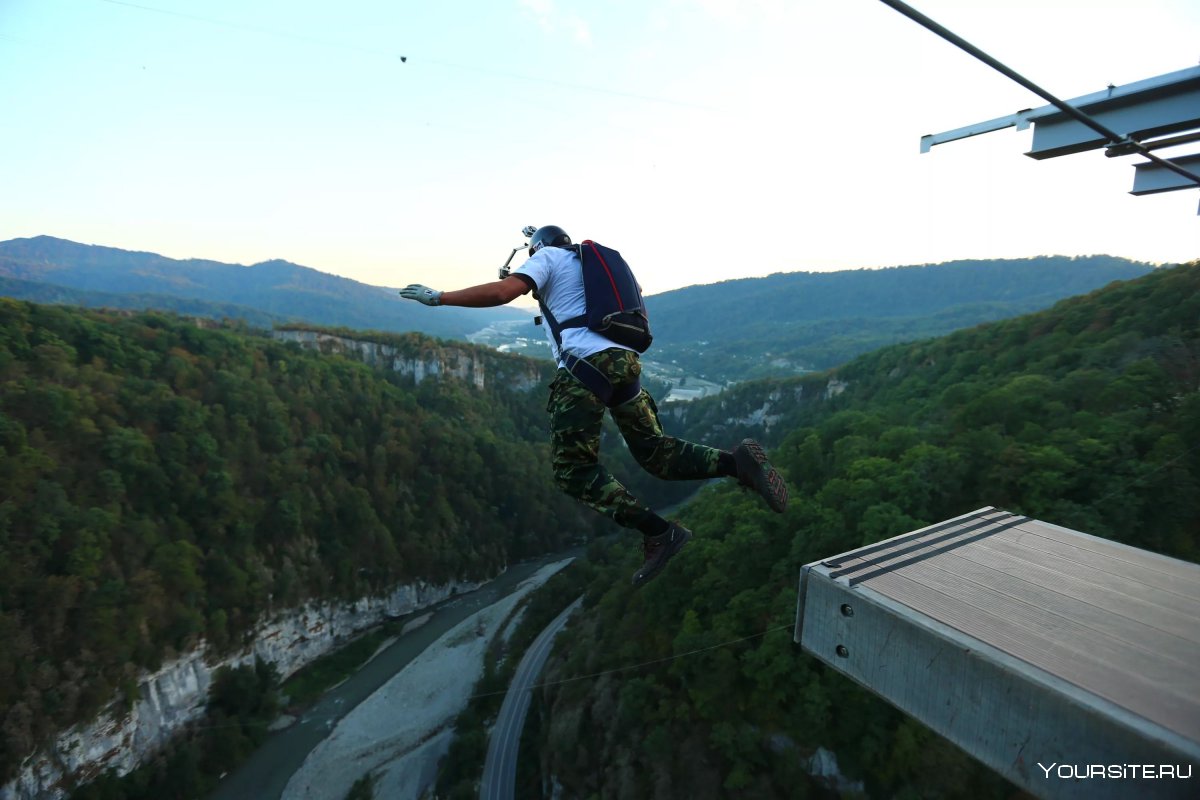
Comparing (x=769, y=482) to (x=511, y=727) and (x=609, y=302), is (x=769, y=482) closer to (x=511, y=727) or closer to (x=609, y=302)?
(x=609, y=302)

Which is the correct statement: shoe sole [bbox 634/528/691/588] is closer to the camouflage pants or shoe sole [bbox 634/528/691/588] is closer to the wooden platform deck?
the camouflage pants

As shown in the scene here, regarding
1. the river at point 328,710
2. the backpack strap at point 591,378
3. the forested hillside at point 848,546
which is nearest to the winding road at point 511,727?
the forested hillside at point 848,546

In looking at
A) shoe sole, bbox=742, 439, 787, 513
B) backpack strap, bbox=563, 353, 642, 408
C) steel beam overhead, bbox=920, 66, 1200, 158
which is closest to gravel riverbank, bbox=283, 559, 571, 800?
shoe sole, bbox=742, 439, 787, 513

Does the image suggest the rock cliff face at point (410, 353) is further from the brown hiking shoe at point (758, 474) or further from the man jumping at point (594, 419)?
the brown hiking shoe at point (758, 474)

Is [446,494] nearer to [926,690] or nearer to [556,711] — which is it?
[556,711]

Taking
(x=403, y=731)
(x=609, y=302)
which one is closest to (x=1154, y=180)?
(x=609, y=302)

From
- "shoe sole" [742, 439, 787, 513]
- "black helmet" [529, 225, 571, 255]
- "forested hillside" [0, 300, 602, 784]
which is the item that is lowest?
"forested hillside" [0, 300, 602, 784]
